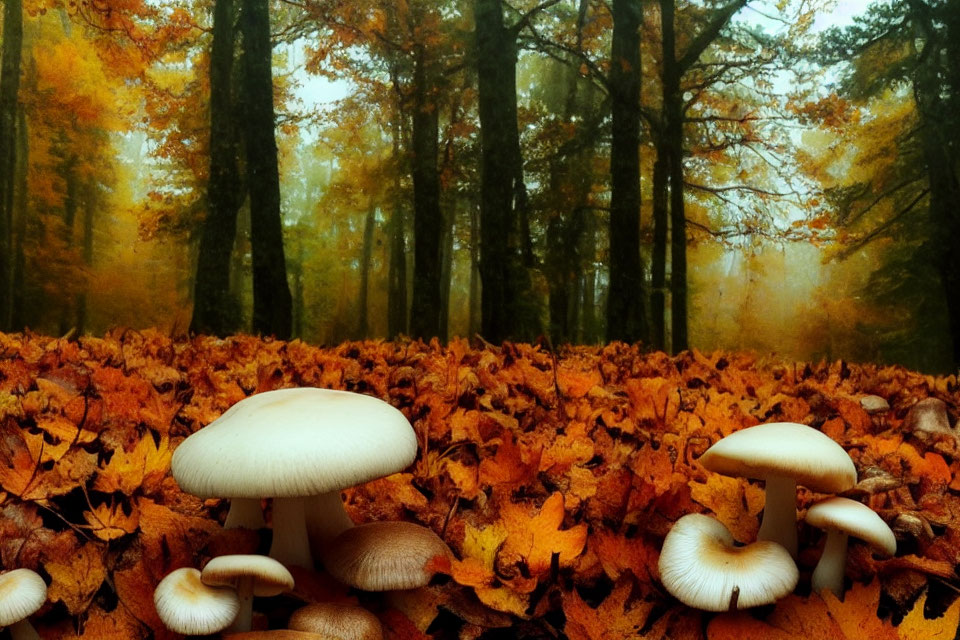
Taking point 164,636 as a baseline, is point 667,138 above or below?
above

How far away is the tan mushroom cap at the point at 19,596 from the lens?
23.7 inches

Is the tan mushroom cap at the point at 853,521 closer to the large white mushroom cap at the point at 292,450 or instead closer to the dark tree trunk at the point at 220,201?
the large white mushroom cap at the point at 292,450

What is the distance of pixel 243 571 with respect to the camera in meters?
0.62

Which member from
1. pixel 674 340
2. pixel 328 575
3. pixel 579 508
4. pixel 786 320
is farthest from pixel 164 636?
pixel 786 320

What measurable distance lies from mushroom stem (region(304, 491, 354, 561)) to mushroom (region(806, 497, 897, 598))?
2.17ft

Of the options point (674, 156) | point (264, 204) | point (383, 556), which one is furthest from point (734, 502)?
point (674, 156)

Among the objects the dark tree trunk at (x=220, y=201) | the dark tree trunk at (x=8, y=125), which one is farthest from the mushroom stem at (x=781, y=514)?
the dark tree trunk at (x=8, y=125)

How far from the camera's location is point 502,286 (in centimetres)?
771

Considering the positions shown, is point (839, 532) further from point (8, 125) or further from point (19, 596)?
point (8, 125)

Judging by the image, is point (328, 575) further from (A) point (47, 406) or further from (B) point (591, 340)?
(B) point (591, 340)

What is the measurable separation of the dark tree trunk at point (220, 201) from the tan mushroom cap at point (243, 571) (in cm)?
725

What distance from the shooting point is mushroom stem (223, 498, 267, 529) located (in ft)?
3.01

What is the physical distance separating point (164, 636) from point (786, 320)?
40.7 feet

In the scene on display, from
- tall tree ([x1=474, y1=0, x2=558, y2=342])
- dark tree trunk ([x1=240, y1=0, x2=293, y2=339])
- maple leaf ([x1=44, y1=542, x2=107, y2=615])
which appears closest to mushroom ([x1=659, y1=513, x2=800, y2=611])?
maple leaf ([x1=44, y1=542, x2=107, y2=615])
